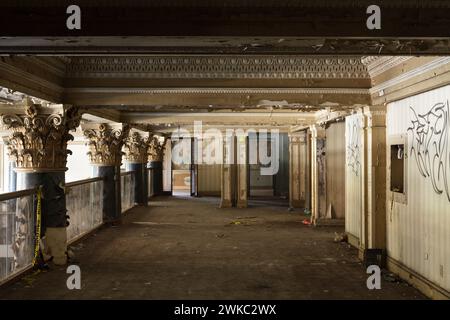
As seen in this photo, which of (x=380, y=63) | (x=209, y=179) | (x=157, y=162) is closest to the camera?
(x=380, y=63)

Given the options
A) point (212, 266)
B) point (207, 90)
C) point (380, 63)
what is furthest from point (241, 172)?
point (380, 63)

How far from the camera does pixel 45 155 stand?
855 centimetres

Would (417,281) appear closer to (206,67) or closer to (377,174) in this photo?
(377,174)

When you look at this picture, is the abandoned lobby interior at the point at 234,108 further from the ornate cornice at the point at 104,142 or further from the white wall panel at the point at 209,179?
the white wall panel at the point at 209,179

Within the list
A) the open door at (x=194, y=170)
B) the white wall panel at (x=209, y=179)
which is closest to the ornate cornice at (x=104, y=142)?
the open door at (x=194, y=170)

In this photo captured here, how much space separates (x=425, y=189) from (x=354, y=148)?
3.66 meters

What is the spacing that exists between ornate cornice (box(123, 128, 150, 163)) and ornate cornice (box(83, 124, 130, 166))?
15.4 ft

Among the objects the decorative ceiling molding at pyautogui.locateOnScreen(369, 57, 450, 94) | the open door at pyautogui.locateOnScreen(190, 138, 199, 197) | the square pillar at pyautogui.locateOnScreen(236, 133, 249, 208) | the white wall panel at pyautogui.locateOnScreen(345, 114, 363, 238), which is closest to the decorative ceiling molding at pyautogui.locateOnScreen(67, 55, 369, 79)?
the decorative ceiling molding at pyautogui.locateOnScreen(369, 57, 450, 94)

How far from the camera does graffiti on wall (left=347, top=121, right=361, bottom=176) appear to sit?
9926 millimetres

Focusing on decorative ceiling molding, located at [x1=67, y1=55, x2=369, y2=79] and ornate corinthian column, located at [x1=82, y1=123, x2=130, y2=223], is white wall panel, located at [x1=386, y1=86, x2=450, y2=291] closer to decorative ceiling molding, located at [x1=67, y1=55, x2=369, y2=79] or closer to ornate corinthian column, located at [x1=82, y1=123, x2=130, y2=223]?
decorative ceiling molding, located at [x1=67, y1=55, x2=369, y2=79]

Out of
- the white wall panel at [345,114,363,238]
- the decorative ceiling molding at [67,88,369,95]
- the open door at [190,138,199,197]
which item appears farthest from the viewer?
the open door at [190,138,199,197]
